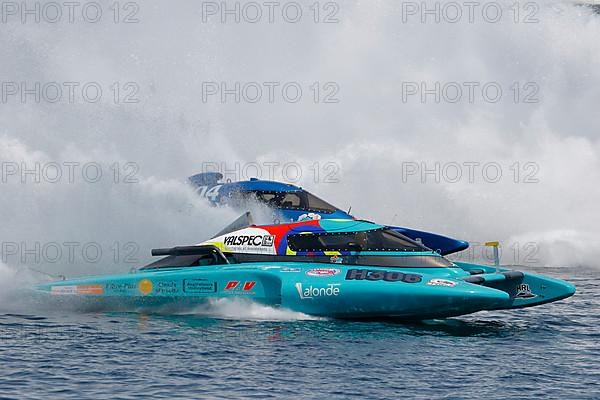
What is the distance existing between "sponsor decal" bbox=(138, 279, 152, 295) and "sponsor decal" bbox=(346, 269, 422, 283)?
2.61 meters

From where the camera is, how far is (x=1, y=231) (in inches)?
659

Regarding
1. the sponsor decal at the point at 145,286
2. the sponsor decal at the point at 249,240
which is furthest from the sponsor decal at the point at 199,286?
the sponsor decal at the point at 249,240

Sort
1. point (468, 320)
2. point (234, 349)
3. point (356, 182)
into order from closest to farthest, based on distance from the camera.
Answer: point (234, 349)
point (468, 320)
point (356, 182)

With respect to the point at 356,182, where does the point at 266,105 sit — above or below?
above

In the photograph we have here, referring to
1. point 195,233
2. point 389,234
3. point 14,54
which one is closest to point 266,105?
point 14,54

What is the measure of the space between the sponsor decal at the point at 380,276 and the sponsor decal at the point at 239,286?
1236 mm

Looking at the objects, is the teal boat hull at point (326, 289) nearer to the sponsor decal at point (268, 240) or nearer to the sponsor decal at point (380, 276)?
the sponsor decal at point (380, 276)

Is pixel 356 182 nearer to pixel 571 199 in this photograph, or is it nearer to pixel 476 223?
pixel 476 223

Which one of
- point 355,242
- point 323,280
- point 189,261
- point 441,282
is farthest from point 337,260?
point 189,261

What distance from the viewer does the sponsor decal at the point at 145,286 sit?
41.5ft

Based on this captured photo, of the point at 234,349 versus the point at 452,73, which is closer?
the point at 234,349

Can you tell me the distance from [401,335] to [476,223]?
10.7 m

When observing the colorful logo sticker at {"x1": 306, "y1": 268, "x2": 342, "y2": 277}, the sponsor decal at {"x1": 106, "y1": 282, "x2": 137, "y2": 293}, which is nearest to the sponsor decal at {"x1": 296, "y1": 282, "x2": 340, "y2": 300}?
the colorful logo sticker at {"x1": 306, "y1": 268, "x2": 342, "y2": 277}

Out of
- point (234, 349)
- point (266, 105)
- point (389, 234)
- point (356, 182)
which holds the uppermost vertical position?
point (266, 105)
